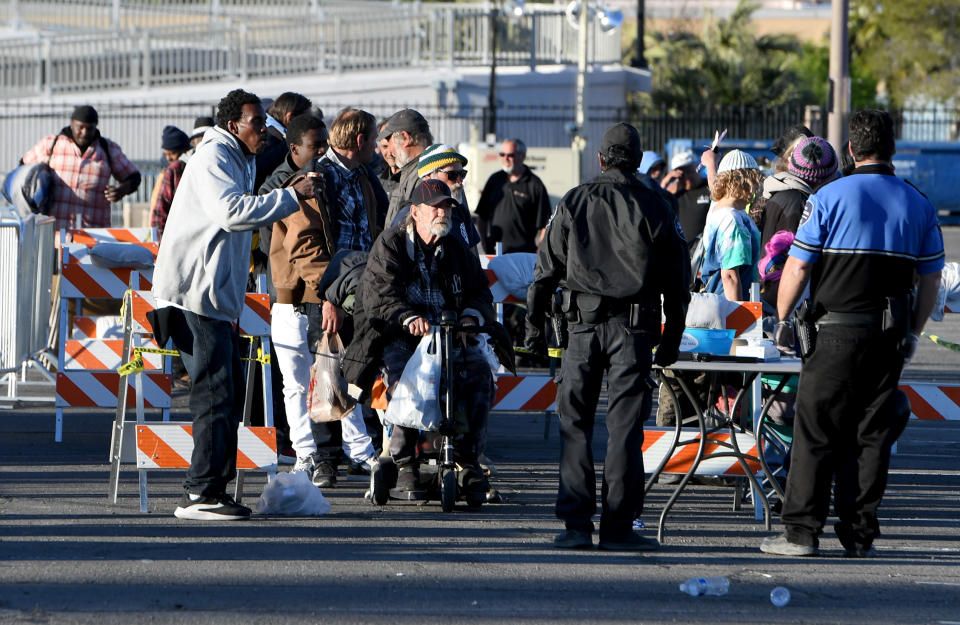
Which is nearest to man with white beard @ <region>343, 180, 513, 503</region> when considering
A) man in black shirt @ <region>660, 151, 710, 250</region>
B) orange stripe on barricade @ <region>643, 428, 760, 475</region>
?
orange stripe on barricade @ <region>643, 428, 760, 475</region>

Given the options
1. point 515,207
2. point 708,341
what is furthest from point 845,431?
point 515,207

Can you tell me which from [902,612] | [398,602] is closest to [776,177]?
[902,612]

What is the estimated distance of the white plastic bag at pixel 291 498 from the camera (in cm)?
764

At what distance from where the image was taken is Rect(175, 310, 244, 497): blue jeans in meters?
7.41

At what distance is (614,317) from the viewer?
693 cm

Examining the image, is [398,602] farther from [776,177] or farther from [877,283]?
[776,177]

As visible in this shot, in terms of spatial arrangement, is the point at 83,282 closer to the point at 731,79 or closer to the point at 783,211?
the point at 783,211

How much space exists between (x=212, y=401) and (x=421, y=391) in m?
1.10

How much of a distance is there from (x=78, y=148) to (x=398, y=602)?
8681mm

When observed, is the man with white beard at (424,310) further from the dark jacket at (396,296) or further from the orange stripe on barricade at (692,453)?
the orange stripe on barricade at (692,453)

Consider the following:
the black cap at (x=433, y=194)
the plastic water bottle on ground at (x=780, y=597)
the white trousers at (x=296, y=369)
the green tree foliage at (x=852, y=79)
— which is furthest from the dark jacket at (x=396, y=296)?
the green tree foliage at (x=852, y=79)

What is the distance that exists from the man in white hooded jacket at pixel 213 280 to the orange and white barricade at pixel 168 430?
19cm

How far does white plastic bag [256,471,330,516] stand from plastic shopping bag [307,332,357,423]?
0.73 m

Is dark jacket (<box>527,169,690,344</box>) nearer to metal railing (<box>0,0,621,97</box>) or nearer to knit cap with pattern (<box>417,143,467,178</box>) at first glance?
knit cap with pattern (<box>417,143,467,178</box>)
